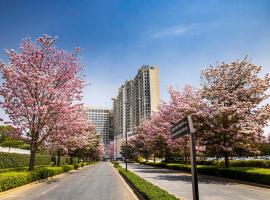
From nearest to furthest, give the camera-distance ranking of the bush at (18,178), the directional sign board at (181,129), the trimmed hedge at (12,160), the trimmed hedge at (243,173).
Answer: the directional sign board at (181,129) < the bush at (18,178) < the trimmed hedge at (243,173) < the trimmed hedge at (12,160)

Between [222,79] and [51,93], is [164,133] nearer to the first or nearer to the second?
[222,79]

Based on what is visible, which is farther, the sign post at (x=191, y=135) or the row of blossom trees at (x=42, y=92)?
the row of blossom trees at (x=42, y=92)

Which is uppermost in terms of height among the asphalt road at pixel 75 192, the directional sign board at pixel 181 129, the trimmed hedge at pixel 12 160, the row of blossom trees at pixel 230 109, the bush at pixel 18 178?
the row of blossom trees at pixel 230 109

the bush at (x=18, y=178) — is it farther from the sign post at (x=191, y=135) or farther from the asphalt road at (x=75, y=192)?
the sign post at (x=191, y=135)

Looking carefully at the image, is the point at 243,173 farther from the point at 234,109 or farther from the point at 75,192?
the point at 75,192

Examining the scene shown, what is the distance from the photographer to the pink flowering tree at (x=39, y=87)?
2641 centimetres

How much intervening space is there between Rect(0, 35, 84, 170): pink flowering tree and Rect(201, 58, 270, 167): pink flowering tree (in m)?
12.7

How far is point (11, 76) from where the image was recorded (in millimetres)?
26281

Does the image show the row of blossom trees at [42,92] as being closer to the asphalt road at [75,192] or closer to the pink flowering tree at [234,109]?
the asphalt road at [75,192]

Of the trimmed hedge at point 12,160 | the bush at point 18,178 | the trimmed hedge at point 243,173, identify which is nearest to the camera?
the bush at point 18,178

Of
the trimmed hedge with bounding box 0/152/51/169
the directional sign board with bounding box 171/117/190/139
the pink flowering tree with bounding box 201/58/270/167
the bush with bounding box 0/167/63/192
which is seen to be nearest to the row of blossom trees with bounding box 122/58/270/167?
the pink flowering tree with bounding box 201/58/270/167

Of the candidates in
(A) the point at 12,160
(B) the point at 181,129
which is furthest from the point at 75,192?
(A) the point at 12,160

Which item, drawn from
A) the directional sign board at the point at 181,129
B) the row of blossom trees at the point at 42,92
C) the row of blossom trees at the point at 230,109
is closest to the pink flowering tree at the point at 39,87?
the row of blossom trees at the point at 42,92

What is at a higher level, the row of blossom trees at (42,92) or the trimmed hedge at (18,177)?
the row of blossom trees at (42,92)
